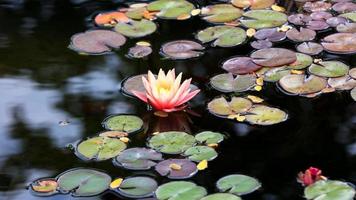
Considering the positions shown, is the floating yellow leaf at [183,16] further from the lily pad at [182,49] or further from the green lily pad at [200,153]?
the green lily pad at [200,153]

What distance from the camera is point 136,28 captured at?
2688 mm

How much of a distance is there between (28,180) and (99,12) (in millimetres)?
1131

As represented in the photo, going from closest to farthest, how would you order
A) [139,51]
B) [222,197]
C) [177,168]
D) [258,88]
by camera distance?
[222,197], [177,168], [258,88], [139,51]

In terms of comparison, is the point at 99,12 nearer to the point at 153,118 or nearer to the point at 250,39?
the point at 250,39

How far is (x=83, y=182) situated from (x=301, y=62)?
0.94m

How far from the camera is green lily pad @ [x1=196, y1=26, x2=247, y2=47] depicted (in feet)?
8.39

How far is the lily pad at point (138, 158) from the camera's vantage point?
1901 mm

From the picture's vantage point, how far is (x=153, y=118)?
2145 millimetres

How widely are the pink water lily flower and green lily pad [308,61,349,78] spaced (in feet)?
1.46

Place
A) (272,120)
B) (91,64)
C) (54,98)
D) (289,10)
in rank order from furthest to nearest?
(289,10) → (91,64) → (54,98) → (272,120)

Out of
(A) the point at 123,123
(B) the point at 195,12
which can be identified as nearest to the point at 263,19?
(B) the point at 195,12

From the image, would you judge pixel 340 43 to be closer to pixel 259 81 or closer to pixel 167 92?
pixel 259 81

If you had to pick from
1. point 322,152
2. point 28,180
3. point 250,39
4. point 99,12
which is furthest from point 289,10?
point 28,180

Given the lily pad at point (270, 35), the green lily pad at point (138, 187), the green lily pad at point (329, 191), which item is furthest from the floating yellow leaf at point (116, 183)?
the lily pad at point (270, 35)
